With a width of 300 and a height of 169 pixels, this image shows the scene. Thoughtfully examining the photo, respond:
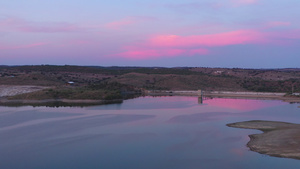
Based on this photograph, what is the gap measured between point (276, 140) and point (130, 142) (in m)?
8.94

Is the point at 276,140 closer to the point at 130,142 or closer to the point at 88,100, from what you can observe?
the point at 130,142

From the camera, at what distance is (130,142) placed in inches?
851

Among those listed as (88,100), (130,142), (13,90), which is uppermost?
(13,90)

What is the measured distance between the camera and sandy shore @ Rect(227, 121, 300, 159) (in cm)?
1794

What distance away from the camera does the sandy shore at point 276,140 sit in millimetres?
17938

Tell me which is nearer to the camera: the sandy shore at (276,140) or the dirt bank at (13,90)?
the sandy shore at (276,140)

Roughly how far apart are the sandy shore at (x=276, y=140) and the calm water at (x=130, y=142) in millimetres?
607

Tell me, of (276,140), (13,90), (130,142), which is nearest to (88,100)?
(13,90)

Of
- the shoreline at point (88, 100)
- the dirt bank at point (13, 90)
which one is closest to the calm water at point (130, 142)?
the shoreline at point (88, 100)

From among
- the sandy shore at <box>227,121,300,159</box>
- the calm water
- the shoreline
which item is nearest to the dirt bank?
the shoreline

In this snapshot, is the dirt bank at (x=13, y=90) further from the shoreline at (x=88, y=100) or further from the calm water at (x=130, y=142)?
the calm water at (x=130, y=142)

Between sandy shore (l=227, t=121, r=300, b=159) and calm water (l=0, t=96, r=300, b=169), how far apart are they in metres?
0.61

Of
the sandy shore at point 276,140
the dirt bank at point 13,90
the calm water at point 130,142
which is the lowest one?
the calm water at point 130,142

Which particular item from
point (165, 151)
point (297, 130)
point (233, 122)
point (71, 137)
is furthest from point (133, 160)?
point (233, 122)
